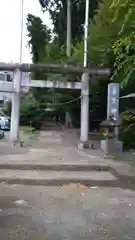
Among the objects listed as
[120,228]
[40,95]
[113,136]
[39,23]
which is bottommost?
[120,228]

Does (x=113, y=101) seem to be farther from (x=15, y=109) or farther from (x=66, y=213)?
(x=66, y=213)

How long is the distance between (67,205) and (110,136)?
8435 mm

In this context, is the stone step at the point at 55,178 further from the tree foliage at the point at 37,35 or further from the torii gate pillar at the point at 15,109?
the tree foliage at the point at 37,35

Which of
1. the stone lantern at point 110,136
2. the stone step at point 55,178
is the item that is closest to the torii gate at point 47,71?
the stone lantern at point 110,136

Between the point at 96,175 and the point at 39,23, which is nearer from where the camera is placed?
the point at 96,175

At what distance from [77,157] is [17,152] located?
2411 millimetres

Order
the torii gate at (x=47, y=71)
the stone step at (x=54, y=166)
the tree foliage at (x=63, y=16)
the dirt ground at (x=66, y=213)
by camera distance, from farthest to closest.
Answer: the tree foliage at (x=63, y=16)
the torii gate at (x=47, y=71)
the stone step at (x=54, y=166)
the dirt ground at (x=66, y=213)

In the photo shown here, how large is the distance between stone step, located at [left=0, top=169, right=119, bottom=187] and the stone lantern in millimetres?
4574

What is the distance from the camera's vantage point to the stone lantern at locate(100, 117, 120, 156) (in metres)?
16.1

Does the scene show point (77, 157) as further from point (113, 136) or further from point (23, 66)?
point (23, 66)

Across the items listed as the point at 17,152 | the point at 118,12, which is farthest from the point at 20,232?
the point at 17,152

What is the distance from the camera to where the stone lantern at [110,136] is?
16.1 meters

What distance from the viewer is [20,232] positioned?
20.6 feet

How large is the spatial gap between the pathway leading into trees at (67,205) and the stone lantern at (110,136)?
2.93 meters
